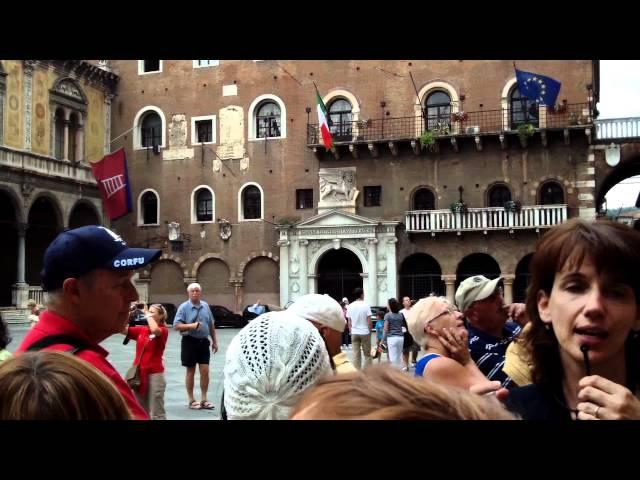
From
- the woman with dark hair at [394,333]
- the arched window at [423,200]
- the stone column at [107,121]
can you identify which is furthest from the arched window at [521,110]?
the stone column at [107,121]

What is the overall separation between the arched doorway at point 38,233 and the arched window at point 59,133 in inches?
70.5

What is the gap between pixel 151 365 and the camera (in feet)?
23.8

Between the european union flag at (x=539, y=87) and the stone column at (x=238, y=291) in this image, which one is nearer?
the european union flag at (x=539, y=87)

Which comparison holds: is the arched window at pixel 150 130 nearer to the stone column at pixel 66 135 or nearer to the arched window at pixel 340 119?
the stone column at pixel 66 135

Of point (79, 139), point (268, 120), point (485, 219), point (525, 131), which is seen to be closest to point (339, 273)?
point (485, 219)

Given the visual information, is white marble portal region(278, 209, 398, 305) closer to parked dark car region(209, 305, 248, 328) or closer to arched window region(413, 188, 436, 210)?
arched window region(413, 188, 436, 210)

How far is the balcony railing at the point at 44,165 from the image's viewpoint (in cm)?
2495

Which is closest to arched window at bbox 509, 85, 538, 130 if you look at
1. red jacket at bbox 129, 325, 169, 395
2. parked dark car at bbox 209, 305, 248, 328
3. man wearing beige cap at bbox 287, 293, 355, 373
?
parked dark car at bbox 209, 305, 248, 328
